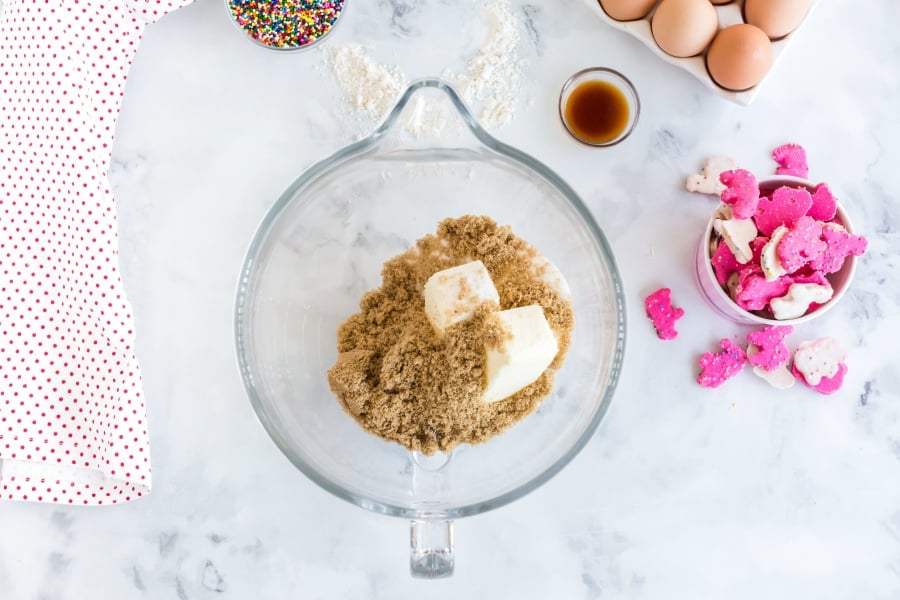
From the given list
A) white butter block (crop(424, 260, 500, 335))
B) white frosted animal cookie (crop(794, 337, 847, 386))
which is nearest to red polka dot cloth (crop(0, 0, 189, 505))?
white butter block (crop(424, 260, 500, 335))

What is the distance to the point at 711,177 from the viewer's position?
5.03ft

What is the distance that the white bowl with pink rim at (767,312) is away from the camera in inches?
55.3

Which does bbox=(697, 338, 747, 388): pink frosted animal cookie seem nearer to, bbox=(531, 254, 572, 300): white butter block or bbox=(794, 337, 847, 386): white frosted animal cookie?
bbox=(794, 337, 847, 386): white frosted animal cookie

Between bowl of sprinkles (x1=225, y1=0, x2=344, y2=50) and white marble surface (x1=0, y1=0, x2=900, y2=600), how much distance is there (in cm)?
4

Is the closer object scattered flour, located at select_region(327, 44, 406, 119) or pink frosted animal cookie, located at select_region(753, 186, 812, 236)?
pink frosted animal cookie, located at select_region(753, 186, 812, 236)

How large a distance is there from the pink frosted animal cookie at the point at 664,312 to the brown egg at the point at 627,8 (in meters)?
0.57

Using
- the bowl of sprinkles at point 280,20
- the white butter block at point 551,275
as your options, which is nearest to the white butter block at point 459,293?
the white butter block at point 551,275

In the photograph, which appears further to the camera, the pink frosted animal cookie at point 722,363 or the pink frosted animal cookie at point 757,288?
the pink frosted animal cookie at point 722,363

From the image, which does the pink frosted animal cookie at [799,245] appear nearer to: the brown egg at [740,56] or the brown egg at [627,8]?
the brown egg at [740,56]

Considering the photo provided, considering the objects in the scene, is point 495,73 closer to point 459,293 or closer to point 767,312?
point 459,293

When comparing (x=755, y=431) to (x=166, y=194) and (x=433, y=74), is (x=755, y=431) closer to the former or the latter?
(x=433, y=74)

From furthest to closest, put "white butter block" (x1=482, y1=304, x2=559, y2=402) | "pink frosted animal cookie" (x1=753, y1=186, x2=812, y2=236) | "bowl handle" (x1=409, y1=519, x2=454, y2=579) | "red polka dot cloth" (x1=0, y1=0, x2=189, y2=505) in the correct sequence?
"red polka dot cloth" (x1=0, y1=0, x2=189, y2=505)
"pink frosted animal cookie" (x1=753, y1=186, x2=812, y2=236)
"bowl handle" (x1=409, y1=519, x2=454, y2=579)
"white butter block" (x1=482, y1=304, x2=559, y2=402)

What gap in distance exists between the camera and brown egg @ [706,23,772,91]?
1415 millimetres

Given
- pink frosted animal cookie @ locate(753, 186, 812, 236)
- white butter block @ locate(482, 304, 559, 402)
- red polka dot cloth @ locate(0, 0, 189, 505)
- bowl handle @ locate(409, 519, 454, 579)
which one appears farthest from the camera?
red polka dot cloth @ locate(0, 0, 189, 505)
